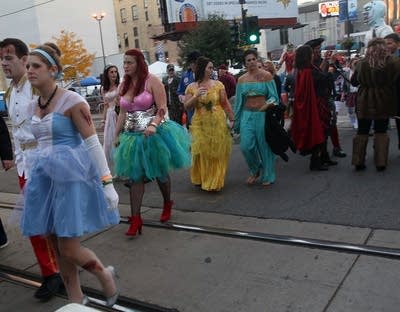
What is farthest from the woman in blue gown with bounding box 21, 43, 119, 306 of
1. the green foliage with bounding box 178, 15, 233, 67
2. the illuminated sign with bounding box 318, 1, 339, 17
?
the illuminated sign with bounding box 318, 1, 339, 17

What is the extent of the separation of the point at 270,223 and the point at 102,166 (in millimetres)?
2364

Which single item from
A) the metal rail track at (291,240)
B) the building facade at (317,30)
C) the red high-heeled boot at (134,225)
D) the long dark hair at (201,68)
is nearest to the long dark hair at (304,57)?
the long dark hair at (201,68)

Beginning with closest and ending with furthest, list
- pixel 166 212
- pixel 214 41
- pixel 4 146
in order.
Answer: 1. pixel 4 146
2. pixel 166 212
3. pixel 214 41

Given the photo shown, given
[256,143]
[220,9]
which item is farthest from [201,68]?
[220,9]

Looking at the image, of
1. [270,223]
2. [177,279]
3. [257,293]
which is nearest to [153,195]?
[270,223]

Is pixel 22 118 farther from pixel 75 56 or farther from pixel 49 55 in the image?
pixel 75 56

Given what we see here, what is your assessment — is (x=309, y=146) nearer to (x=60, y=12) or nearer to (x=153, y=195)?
(x=153, y=195)

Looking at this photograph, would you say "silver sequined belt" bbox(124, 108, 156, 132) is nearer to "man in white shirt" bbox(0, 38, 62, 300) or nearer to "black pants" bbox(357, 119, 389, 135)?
"man in white shirt" bbox(0, 38, 62, 300)

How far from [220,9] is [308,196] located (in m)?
41.8

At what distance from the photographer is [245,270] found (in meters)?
4.07

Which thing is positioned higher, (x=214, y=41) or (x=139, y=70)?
(x=214, y=41)

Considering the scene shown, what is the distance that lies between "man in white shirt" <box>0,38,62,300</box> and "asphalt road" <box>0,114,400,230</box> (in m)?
2.23

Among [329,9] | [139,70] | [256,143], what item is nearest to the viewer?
[139,70]

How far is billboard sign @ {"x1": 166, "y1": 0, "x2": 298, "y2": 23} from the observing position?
43125 millimetres
